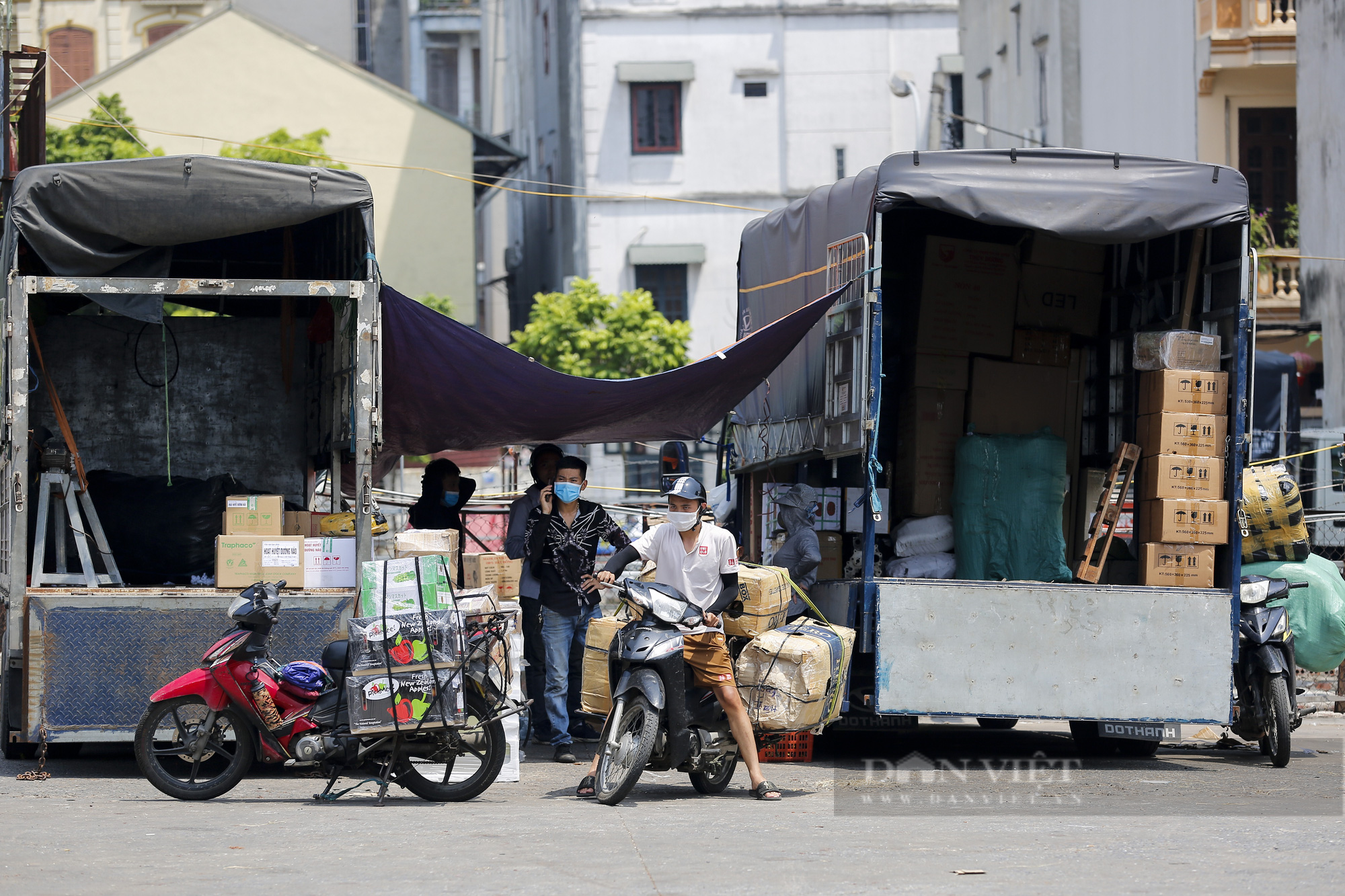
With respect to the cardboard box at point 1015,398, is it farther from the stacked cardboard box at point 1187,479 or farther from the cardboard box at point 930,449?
the stacked cardboard box at point 1187,479

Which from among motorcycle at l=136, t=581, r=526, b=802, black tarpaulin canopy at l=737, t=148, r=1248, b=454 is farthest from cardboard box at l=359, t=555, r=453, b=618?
black tarpaulin canopy at l=737, t=148, r=1248, b=454

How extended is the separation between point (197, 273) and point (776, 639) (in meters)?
6.88

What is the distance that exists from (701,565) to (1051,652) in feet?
8.20

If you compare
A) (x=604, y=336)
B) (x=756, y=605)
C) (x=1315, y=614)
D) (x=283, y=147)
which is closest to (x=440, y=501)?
(x=756, y=605)

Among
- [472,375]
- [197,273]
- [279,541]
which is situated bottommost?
[279,541]

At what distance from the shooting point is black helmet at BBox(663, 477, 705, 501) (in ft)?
29.3

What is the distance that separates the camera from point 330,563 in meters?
10.1

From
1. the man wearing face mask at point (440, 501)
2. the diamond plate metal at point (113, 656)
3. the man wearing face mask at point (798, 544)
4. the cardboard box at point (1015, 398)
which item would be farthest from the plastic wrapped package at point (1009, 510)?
the diamond plate metal at point (113, 656)

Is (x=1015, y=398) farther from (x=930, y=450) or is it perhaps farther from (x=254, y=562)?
(x=254, y=562)

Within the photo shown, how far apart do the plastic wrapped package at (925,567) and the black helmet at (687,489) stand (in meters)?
3.35

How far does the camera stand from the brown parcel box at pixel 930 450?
40.3 feet

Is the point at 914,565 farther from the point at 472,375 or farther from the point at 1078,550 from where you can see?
the point at 472,375

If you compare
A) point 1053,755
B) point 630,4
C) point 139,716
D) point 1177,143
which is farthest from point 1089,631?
point 630,4

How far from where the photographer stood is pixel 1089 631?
1012 centimetres
